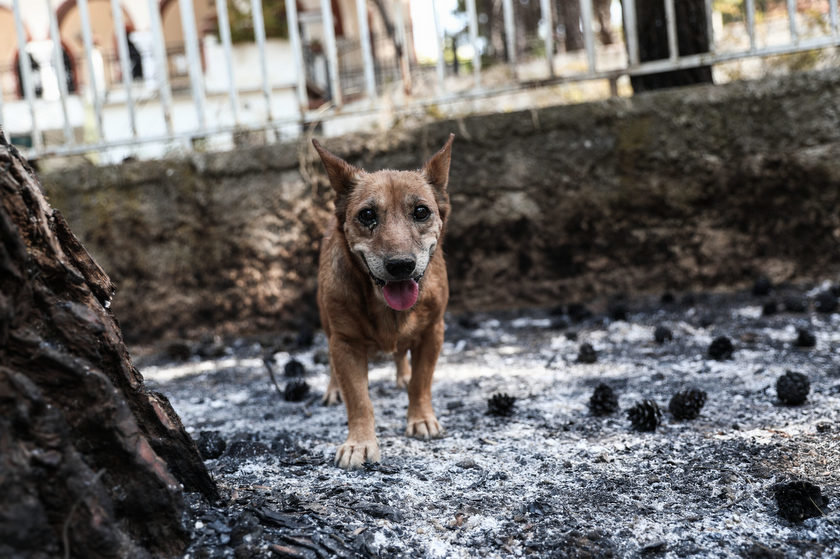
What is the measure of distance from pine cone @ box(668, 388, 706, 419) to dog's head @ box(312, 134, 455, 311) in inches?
52.2

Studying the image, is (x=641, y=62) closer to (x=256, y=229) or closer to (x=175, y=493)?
(x=256, y=229)

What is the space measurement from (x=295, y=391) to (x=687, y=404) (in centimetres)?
221

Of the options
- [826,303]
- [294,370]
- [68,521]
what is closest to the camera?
[68,521]

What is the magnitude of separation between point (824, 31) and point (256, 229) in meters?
5.68

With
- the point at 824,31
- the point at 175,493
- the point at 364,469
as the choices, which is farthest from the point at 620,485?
the point at 824,31

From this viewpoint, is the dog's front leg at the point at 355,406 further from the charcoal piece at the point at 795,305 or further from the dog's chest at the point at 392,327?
the charcoal piece at the point at 795,305

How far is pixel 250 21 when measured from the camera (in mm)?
13172

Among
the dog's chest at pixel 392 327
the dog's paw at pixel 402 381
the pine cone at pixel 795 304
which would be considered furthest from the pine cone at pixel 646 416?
the pine cone at pixel 795 304

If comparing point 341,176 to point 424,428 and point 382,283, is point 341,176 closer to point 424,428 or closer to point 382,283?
point 382,283

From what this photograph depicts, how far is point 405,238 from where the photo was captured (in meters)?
2.90

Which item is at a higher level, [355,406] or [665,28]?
[665,28]

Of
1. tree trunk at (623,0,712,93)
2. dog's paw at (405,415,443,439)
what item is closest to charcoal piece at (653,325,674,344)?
dog's paw at (405,415,443,439)

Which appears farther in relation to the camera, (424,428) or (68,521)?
(424,428)

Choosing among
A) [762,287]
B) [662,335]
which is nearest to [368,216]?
[662,335]
